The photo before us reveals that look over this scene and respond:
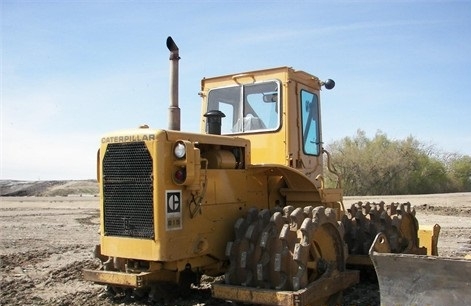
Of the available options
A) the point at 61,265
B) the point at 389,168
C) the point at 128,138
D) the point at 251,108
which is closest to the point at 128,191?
the point at 128,138

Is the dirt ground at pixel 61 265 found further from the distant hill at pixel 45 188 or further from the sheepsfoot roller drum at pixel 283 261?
the distant hill at pixel 45 188

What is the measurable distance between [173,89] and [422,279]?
3448 mm

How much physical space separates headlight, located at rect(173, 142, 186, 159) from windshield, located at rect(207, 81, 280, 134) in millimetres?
1878

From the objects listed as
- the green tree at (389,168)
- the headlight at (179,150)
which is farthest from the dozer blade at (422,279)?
the green tree at (389,168)

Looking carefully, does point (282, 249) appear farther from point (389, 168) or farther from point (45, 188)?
point (45, 188)

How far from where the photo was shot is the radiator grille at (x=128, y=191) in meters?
5.46

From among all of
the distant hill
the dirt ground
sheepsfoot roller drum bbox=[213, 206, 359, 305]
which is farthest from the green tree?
sheepsfoot roller drum bbox=[213, 206, 359, 305]

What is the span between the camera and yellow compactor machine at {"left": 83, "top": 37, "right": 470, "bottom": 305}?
539 centimetres

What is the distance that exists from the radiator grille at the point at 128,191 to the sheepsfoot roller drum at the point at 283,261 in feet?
3.30

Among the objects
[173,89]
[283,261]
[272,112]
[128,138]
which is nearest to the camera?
[283,261]

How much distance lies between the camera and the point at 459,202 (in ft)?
92.4

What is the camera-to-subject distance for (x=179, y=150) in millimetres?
5406

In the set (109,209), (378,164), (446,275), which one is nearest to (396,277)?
(446,275)

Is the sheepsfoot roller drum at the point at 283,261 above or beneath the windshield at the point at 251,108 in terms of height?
beneath
